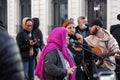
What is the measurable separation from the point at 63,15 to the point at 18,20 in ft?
9.52

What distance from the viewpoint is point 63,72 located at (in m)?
5.44

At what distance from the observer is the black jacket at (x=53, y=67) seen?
5.44 metres

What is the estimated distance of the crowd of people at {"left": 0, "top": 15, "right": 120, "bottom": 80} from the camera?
218 inches

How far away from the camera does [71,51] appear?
683cm

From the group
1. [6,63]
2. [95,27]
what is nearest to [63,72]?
[95,27]

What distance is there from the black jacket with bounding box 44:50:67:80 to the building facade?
43.6 feet

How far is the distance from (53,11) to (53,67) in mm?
16604

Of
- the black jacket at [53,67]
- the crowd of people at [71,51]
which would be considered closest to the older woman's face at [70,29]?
the crowd of people at [71,51]

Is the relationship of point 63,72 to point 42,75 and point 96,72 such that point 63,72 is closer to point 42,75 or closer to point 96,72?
point 42,75

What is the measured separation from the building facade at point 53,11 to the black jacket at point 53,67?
1328cm

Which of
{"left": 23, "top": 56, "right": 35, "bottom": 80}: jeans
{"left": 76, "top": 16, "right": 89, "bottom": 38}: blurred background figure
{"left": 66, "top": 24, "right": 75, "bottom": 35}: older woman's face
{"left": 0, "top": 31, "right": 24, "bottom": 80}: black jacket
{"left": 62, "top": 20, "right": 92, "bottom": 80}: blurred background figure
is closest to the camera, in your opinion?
{"left": 0, "top": 31, "right": 24, "bottom": 80}: black jacket

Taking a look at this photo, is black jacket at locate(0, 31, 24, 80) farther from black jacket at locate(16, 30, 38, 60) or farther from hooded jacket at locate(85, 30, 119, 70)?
black jacket at locate(16, 30, 38, 60)

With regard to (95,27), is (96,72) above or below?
below

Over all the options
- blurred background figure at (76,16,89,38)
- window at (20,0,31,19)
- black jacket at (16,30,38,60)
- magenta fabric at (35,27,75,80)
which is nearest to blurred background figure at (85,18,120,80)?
magenta fabric at (35,27,75,80)
